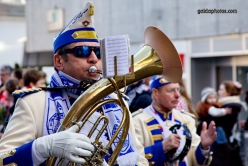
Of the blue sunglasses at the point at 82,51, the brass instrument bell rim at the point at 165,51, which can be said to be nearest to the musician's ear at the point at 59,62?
the blue sunglasses at the point at 82,51

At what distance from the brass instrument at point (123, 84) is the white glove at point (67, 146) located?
0.07 meters

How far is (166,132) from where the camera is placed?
13.3 ft

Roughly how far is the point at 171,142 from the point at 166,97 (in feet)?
1.99

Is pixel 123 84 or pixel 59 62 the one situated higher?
pixel 59 62

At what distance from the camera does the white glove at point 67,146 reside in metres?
2.28

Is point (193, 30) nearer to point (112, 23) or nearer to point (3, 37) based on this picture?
point (112, 23)

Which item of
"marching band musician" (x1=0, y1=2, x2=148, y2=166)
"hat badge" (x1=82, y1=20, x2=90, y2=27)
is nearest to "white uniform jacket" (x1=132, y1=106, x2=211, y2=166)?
"marching band musician" (x1=0, y1=2, x2=148, y2=166)

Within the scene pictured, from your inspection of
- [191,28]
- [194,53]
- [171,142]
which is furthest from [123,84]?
[194,53]

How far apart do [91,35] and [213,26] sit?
5788 millimetres

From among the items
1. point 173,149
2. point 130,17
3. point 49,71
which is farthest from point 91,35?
point 49,71

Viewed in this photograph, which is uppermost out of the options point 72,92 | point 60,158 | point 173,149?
point 72,92

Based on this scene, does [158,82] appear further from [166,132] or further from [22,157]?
[22,157]

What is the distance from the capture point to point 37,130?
2600 mm

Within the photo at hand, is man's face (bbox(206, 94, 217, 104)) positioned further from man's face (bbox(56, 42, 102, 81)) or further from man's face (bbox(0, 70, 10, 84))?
man's face (bbox(56, 42, 102, 81))
